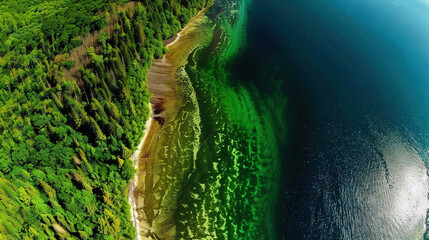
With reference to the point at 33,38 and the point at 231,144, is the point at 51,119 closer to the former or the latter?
the point at 33,38

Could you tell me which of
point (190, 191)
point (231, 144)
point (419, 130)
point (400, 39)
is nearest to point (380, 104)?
point (419, 130)

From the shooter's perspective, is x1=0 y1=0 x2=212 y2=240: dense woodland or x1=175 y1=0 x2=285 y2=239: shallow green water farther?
x1=175 y1=0 x2=285 y2=239: shallow green water

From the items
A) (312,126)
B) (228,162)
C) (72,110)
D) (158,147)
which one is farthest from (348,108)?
(72,110)

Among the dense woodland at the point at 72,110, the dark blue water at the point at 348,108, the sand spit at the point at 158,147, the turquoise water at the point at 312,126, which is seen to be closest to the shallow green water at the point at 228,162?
the turquoise water at the point at 312,126

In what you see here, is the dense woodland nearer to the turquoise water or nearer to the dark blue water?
the turquoise water

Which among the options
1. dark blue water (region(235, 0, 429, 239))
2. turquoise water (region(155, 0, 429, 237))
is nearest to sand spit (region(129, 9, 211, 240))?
turquoise water (region(155, 0, 429, 237))

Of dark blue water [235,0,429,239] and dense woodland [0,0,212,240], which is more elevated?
dark blue water [235,0,429,239]
